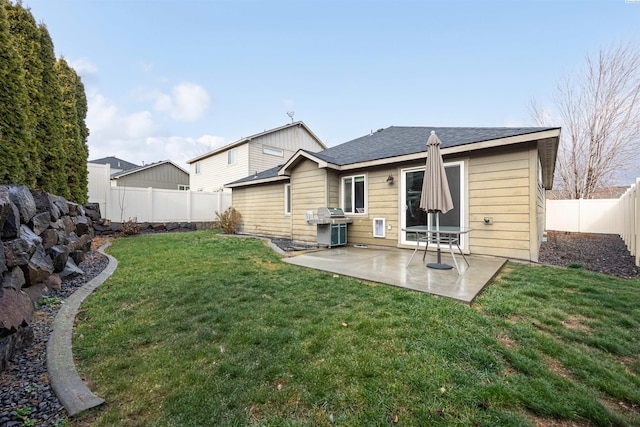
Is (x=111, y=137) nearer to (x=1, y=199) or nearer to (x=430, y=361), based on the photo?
(x=1, y=199)

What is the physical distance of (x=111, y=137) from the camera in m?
26.3

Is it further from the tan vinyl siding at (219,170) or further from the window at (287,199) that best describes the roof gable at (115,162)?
the window at (287,199)

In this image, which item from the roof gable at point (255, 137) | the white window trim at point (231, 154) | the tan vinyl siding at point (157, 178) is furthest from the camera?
the tan vinyl siding at point (157, 178)

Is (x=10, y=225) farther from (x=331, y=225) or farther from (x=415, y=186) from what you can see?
(x=415, y=186)

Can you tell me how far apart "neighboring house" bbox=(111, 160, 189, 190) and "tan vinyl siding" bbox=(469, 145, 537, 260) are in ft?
78.8

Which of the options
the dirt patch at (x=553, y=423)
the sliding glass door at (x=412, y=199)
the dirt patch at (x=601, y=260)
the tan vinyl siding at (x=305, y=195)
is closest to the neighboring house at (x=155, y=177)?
the tan vinyl siding at (x=305, y=195)

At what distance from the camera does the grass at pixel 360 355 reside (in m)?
1.66

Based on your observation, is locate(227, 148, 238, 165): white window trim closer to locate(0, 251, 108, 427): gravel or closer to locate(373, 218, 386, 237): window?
locate(373, 218, 386, 237): window

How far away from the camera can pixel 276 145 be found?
1852 centimetres

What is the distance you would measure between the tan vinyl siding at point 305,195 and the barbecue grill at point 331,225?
491 millimetres

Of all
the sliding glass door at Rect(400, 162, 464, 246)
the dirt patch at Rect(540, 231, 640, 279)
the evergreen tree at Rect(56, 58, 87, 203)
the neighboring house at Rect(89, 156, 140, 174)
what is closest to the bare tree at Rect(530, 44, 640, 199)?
the dirt patch at Rect(540, 231, 640, 279)

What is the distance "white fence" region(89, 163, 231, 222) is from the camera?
11.4m

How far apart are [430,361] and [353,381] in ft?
2.27

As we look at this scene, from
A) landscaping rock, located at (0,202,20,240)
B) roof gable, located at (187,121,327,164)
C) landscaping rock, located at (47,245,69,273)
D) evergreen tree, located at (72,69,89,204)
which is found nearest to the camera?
landscaping rock, located at (0,202,20,240)
